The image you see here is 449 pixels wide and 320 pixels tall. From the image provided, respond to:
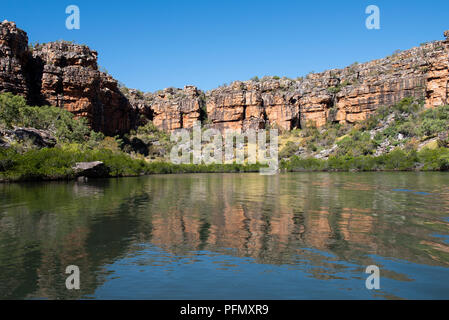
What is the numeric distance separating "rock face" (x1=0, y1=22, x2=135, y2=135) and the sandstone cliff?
0.89 ft

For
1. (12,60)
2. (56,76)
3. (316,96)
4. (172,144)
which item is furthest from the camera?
(316,96)

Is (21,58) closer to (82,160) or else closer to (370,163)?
(82,160)

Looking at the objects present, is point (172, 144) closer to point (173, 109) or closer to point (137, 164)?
point (173, 109)

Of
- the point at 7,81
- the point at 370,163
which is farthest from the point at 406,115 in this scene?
the point at 7,81

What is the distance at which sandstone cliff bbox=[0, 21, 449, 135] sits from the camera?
10094 cm

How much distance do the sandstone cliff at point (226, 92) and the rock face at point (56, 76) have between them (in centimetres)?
27

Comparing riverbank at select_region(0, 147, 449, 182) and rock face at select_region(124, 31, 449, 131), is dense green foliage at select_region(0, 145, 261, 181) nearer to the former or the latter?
riverbank at select_region(0, 147, 449, 182)

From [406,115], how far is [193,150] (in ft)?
233

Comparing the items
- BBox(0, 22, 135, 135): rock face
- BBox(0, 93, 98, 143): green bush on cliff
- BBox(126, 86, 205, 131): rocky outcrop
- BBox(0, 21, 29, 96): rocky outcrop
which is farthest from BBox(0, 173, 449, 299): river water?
BBox(126, 86, 205, 131): rocky outcrop

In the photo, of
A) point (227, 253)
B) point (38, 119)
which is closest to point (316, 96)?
point (38, 119)

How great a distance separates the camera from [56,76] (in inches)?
3996

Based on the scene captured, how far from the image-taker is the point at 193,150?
12412cm

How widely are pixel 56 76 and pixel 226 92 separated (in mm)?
69811

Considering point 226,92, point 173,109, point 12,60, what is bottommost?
point 173,109
